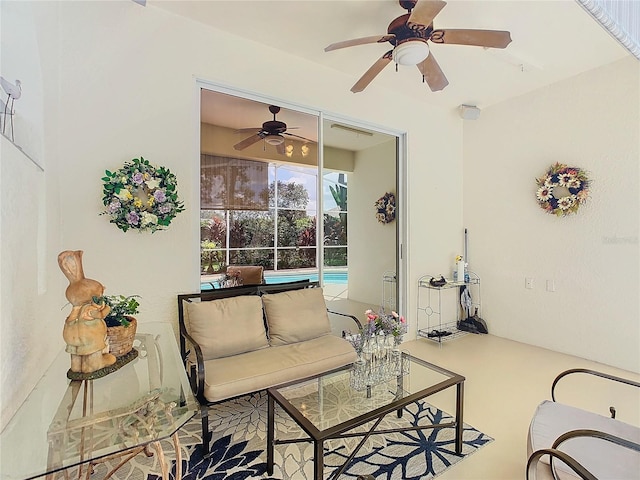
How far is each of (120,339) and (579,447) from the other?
2.30m

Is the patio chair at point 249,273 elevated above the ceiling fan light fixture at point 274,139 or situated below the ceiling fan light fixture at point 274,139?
below

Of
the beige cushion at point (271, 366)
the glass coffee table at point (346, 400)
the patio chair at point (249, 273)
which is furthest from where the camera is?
the patio chair at point (249, 273)

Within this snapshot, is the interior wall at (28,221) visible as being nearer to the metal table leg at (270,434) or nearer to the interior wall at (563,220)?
the metal table leg at (270,434)

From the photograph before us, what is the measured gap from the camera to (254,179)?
295cm

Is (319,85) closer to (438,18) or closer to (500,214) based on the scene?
(438,18)

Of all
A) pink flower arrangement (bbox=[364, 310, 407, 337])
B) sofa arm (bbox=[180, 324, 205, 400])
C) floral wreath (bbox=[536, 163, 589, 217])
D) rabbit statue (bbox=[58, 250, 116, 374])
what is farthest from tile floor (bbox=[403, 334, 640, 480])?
rabbit statue (bbox=[58, 250, 116, 374])

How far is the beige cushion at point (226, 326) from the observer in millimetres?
2297

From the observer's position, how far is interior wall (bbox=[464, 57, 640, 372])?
10.3ft

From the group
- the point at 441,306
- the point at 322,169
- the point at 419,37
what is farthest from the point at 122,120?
the point at 441,306

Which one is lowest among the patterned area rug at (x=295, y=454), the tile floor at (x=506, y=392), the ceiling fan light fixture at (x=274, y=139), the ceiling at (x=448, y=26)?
the patterned area rug at (x=295, y=454)

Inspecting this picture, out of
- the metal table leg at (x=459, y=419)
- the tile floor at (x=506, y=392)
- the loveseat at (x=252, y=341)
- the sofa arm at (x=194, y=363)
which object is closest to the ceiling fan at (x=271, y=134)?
the loveseat at (x=252, y=341)

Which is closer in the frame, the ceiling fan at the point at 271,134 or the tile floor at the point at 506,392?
the tile floor at the point at 506,392

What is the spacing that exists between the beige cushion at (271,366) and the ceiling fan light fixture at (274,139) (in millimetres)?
1915

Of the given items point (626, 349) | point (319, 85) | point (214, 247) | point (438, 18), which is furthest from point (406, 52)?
point (626, 349)
